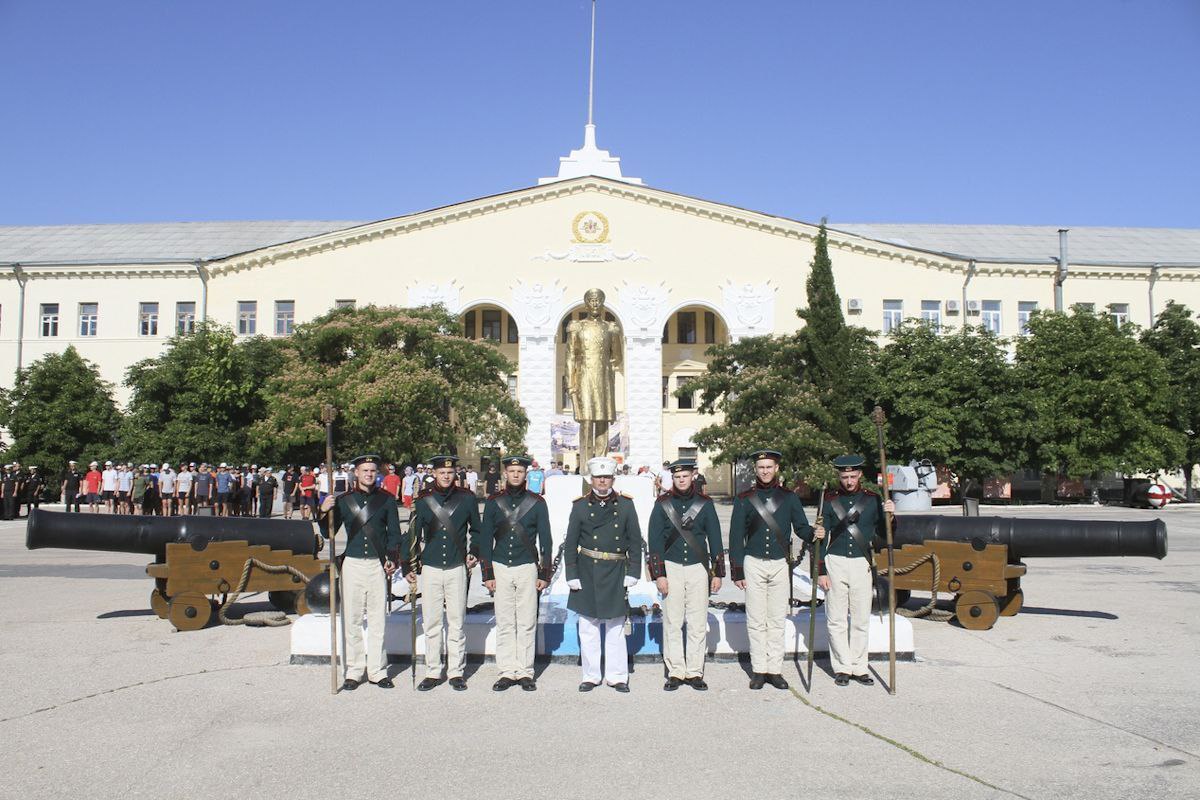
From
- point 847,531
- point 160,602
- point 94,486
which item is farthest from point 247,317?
point 847,531

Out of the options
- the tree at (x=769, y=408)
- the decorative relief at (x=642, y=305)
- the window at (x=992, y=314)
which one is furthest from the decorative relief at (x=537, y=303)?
the window at (x=992, y=314)

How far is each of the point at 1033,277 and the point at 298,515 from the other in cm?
3520

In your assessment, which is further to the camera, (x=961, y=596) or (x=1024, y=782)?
(x=961, y=596)

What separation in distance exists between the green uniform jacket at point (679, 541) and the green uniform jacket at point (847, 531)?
0.92m

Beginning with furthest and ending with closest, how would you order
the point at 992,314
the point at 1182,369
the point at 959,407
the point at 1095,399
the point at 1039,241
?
the point at 1039,241, the point at 992,314, the point at 1182,369, the point at 1095,399, the point at 959,407

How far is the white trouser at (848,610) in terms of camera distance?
25.3ft

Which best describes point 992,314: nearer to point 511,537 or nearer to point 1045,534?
Result: point 1045,534

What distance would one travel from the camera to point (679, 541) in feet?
25.2

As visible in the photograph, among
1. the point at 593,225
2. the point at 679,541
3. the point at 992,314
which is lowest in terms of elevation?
the point at 679,541

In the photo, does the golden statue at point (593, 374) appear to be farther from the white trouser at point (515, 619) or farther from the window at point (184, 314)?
the window at point (184, 314)

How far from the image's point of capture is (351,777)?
5422mm

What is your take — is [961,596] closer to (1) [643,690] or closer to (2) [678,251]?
(1) [643,690]

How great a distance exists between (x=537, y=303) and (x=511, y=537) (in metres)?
37.2

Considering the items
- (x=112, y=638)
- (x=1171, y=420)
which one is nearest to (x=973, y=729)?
(x=112, y=638)
